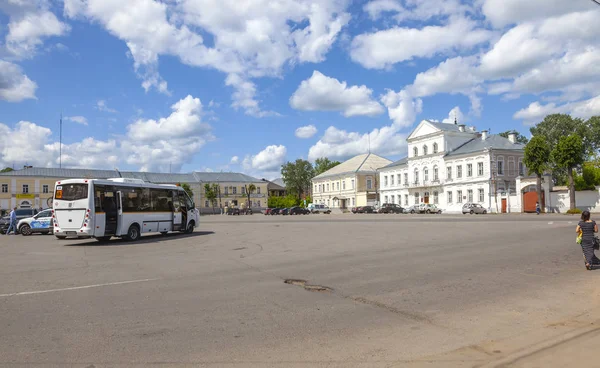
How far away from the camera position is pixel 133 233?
23.3 metres

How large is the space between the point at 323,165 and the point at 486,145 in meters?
74.8

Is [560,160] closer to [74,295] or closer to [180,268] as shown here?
[180,268]

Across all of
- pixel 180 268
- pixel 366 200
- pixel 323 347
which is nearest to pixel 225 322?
pixel 323 347

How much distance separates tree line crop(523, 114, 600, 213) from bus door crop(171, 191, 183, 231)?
1644 inches

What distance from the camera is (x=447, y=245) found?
59.9ft

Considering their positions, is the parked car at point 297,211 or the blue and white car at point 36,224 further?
the parked car at point 297,211

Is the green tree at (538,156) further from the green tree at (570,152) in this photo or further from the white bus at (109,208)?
the white bus at (109,208)

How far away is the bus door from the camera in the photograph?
88.0 ft

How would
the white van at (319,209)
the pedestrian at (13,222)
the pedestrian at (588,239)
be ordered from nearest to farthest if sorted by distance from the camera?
the pedestrian at (588,239) → the pedestrian at (13,222) → the white van at (319,209)

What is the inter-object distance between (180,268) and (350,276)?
487 cm

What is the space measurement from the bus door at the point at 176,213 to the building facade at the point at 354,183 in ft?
238

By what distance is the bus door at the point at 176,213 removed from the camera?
88.0ft

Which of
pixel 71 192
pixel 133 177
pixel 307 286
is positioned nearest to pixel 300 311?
pixel 307 286

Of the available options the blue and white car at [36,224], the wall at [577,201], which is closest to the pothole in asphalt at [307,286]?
the blue and white car at [36,224]
